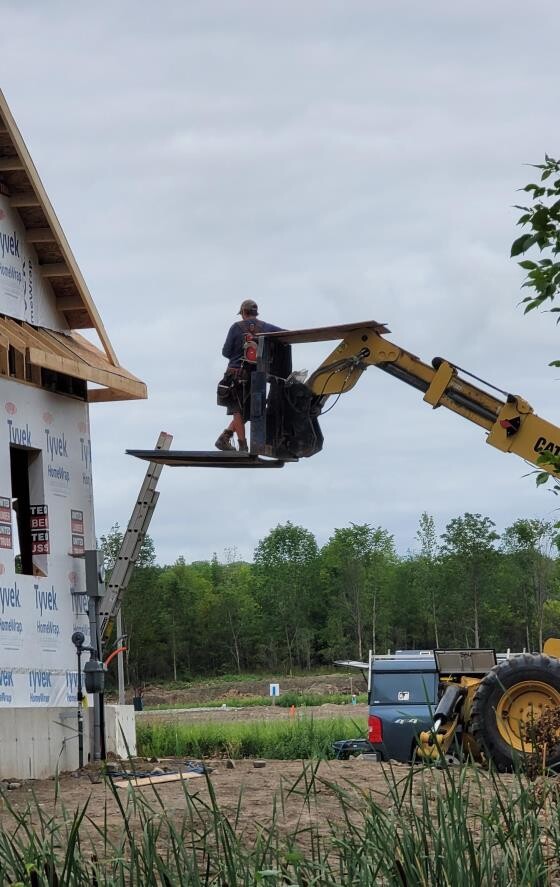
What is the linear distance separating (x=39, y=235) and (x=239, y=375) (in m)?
3.88

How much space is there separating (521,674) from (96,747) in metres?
A: 5.93

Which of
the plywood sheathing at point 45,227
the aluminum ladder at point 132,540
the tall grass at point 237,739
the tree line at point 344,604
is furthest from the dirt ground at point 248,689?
the plywood sheathing at point 45,227

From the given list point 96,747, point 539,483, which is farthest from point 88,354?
point 539,483

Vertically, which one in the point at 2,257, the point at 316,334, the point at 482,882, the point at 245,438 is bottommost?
the point at 482,882

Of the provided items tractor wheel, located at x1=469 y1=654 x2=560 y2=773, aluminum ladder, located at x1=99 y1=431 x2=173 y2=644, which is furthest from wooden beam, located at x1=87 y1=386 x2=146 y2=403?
tractor wheel, located at x1=469 y1=654 x2=560 y2=773

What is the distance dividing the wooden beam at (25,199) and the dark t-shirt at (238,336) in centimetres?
348

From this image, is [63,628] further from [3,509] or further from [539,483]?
[539,483]

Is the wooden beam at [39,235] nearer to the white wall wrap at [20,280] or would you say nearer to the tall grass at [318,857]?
the white wall wrap at [20,280]

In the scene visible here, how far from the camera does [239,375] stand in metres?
15.9

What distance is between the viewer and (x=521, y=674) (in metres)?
13.8

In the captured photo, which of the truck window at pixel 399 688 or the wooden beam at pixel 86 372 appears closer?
the truck window at pixel 399 688

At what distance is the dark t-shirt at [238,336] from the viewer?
15.9 m

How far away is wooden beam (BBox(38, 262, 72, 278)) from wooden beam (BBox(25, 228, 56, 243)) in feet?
1.22

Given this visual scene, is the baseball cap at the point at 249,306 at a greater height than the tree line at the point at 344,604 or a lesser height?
greater
